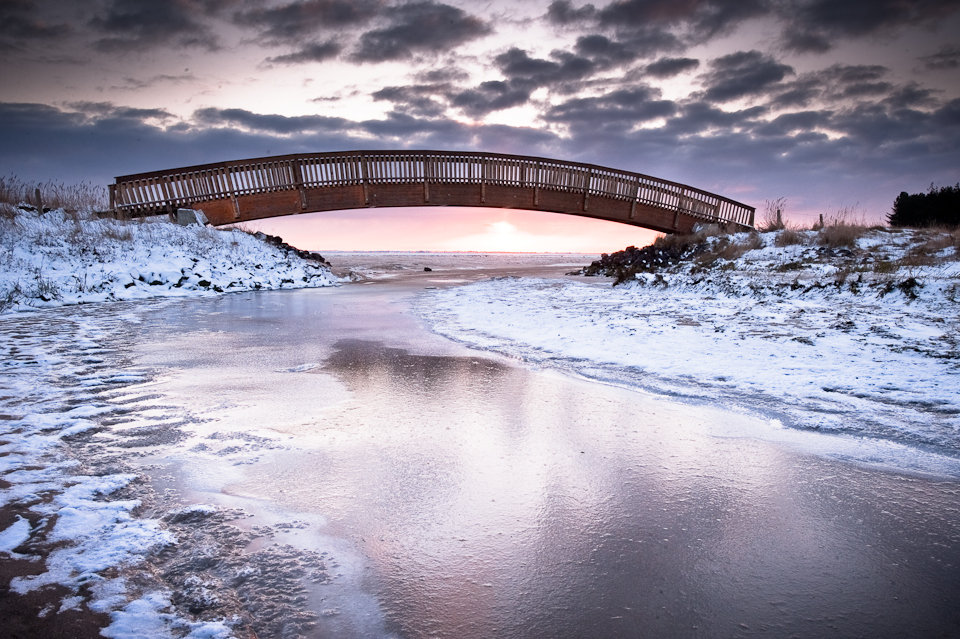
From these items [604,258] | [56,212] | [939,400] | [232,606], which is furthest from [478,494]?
[604,258]

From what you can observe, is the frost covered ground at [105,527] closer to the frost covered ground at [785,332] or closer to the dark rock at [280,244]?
the frost covered ground at [785,332]

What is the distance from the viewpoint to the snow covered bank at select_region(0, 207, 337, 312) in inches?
386

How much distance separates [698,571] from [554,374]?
2651 millimetres

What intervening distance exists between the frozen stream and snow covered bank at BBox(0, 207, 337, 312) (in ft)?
27.0

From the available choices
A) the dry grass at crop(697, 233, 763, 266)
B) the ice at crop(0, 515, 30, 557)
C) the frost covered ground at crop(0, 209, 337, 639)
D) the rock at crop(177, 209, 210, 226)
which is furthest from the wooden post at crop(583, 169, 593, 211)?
the ice at crop(0, 515, 30, 557)

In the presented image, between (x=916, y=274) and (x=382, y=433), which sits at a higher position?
(x=916, y=274)

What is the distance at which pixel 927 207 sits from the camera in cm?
1772

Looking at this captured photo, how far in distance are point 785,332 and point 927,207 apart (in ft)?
58.2

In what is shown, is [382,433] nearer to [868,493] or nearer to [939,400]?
[868,493]

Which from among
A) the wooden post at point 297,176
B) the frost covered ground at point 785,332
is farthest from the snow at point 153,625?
the wooden post at point 297,176

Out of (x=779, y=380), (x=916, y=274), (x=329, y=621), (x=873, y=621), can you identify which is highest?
(x=916, y=274)

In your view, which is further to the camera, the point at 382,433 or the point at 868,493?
the point at 382,433

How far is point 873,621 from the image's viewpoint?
4.71 feet

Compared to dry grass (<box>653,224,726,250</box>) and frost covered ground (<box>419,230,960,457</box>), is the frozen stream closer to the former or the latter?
frost covered ground (<box>419,230,960,457</box>)
